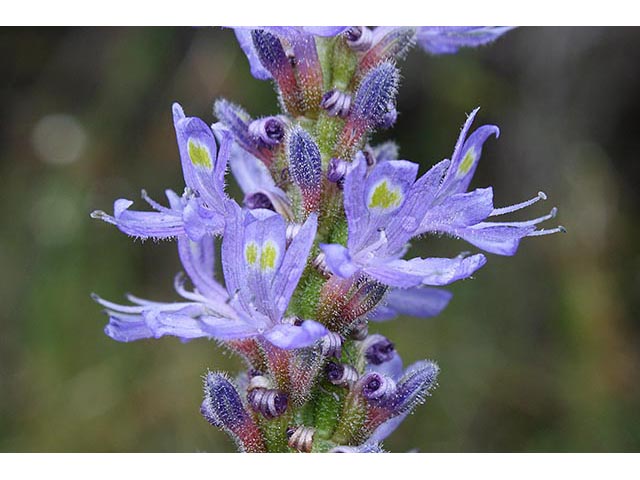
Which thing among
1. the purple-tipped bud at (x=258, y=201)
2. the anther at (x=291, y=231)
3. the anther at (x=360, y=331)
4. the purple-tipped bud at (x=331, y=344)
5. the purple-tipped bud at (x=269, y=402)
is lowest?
the purple-tipped bud at (x=269, y=402)

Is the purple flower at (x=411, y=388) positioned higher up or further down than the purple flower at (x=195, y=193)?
further down

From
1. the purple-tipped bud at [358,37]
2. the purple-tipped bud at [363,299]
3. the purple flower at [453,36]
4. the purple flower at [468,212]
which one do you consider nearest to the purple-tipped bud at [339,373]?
the purple-tipped bud at [363,299]

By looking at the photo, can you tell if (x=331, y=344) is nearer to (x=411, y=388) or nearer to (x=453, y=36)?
(x=411, y=388)

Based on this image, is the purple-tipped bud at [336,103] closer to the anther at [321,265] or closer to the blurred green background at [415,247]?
the anther at [321,265]

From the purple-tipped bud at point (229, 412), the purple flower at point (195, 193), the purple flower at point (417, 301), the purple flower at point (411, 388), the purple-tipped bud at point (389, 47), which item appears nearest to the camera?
the purple flower at point (195, 193)

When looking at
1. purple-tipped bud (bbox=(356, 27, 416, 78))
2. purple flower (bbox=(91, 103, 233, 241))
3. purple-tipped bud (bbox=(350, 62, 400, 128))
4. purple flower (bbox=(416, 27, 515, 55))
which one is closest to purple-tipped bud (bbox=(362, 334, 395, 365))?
purple flower (bbox=(91, 103, 233, 241))

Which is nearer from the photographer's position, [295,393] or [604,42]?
[295,393]

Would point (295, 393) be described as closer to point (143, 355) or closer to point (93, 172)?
point (143, 355)

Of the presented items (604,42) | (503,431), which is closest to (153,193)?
(503,431)
